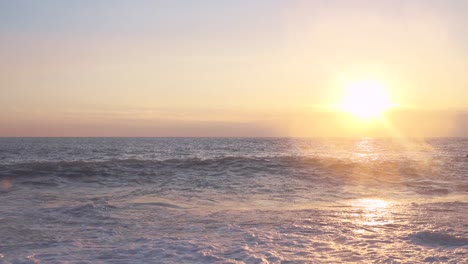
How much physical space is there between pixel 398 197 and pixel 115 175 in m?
14.9

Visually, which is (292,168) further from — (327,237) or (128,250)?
(128,250)

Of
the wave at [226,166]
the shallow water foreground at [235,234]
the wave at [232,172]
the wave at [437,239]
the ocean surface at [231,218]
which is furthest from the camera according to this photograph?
the wave at [226,166]

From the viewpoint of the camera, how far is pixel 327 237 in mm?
8891

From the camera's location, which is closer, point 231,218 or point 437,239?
point 437,239

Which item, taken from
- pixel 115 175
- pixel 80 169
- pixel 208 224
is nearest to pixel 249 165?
pixel 115 175

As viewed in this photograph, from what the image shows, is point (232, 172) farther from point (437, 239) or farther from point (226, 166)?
point (437, 239)

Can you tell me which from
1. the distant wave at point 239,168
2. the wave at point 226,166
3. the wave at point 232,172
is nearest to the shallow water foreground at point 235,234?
the wave at point 232,172

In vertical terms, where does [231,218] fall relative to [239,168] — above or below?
below

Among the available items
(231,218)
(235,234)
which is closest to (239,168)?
(231,218)

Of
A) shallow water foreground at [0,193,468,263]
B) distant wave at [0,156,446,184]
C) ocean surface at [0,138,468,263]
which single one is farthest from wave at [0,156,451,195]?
shallow water foreground at [0,193,468,263]

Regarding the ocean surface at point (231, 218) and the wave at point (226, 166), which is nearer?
the ocean surface at point (231, 218)

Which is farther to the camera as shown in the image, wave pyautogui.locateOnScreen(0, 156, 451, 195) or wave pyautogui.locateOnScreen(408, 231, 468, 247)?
wave pyautogui.locateOnScreen(0, 156, 451, 195)

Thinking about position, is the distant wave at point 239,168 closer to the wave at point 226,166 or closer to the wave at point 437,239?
the wave at point 226,166

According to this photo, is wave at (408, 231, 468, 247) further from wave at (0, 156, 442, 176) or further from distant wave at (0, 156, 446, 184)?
wave at (0, 156, 442, 176)
